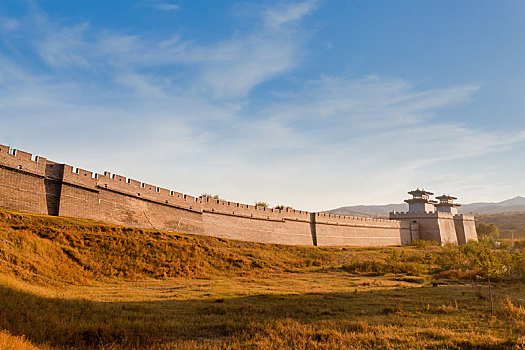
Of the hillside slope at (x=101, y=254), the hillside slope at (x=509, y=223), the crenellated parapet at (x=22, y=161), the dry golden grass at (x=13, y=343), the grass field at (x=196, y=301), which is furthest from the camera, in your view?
the hillside slope at (x=509, y=223)

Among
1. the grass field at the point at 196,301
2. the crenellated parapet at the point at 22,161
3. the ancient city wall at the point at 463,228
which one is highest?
the crenellated parapet at the point at 22,161

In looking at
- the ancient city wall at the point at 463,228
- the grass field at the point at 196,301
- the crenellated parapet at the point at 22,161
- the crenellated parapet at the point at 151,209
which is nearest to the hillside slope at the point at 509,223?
the ancient city wall at the point at 463,228

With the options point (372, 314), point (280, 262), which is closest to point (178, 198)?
point (280, 262)

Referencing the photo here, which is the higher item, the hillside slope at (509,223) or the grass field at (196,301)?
the hillside slope at (509,223)

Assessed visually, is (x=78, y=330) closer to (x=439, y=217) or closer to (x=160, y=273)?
(x=160, y=273)

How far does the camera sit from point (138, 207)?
2755 centimetres

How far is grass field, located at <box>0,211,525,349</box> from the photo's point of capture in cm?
745

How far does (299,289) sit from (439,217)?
5255cm

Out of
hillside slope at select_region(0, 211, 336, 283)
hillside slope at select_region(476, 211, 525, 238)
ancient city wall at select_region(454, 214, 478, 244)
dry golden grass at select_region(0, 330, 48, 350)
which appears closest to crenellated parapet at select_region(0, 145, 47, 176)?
hillside slope at select_region(0, 211, 336, 283)

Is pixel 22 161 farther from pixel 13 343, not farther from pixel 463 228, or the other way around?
pixel 463 228

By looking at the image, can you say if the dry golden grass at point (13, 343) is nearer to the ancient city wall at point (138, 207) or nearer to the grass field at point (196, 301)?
the grass field at point (196, 301)

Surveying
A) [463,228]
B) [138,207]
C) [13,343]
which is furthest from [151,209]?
[463,228]

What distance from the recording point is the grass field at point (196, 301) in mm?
7445

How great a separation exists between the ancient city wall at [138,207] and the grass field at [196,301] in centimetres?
240
